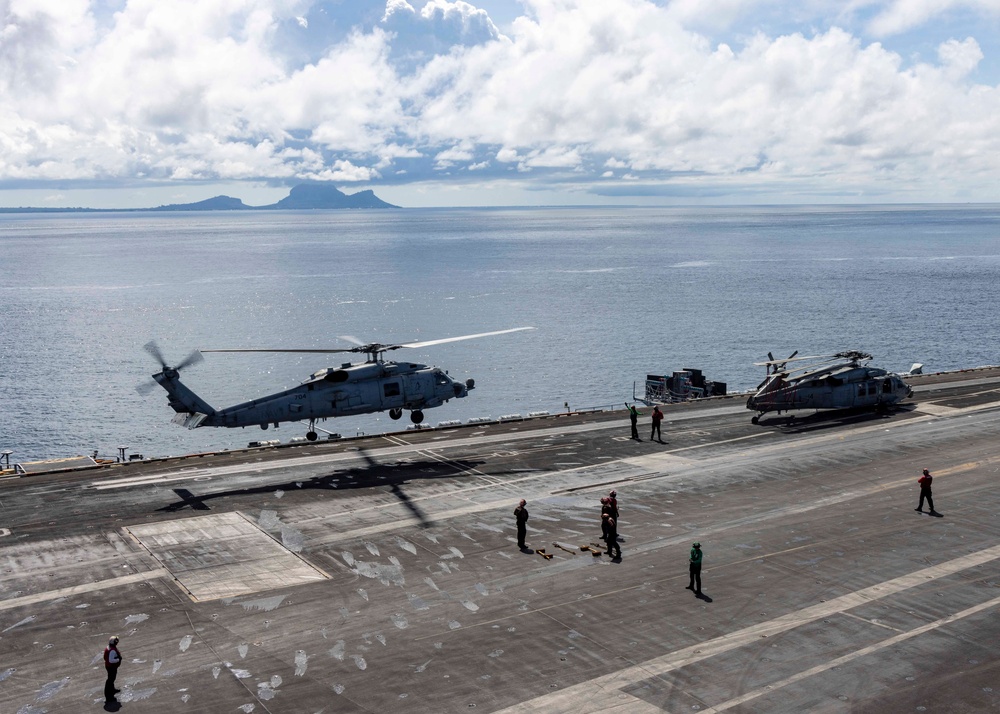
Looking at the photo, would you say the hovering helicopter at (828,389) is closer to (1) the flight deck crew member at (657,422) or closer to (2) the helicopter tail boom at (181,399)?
(1) the flight deck crew member at (657,422)

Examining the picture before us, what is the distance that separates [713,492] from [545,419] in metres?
16.6

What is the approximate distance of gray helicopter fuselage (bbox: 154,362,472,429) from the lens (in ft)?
129

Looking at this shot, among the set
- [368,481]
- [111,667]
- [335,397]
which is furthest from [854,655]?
[335,397]

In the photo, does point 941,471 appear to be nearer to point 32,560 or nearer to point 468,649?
point 468,649

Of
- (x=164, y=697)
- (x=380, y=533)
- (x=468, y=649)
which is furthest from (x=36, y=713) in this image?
(x=380, y=533)

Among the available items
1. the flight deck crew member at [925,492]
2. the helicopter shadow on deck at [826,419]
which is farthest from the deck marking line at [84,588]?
the helicopter shadow on deck at [826,419]

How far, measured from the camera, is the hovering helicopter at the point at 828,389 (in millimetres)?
47594

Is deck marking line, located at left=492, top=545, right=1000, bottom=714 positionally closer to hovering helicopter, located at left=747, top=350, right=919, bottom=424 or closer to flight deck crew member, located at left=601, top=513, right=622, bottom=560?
flight deck crew member, located at left=601, top=513, right=622, bottom=560

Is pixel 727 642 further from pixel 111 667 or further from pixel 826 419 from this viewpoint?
pixel 826 419

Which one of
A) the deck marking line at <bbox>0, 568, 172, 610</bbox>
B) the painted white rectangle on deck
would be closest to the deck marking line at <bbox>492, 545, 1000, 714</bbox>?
the painted white rectangle on deck

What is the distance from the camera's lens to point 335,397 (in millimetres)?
41312

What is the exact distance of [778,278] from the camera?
593 ft

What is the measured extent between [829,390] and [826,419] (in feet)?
6.64

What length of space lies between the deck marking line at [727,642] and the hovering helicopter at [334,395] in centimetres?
1856
